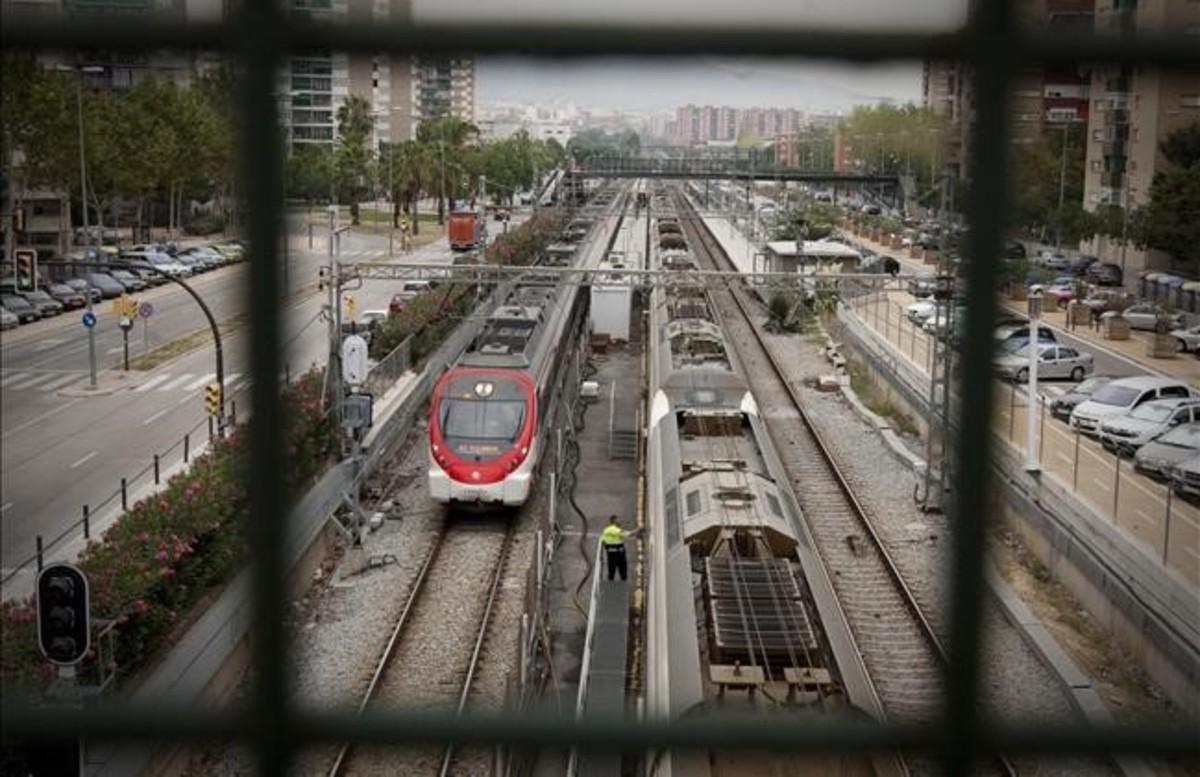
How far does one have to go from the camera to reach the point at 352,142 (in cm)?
148

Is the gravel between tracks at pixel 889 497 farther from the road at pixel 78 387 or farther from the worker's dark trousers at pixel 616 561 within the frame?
the road at pixel 78 387

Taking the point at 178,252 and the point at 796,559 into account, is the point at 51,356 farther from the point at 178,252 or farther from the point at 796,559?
the point at 796,559

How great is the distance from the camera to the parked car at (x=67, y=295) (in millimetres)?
1405

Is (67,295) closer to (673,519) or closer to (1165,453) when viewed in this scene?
(673,519)

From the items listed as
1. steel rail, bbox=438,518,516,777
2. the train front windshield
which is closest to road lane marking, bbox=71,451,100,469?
steel rail, bbox=438,518,516,777

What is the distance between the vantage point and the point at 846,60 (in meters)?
0.97

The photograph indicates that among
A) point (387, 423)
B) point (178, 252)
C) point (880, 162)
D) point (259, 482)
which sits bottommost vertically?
point (387, 423)

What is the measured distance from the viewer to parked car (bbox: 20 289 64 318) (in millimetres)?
1229

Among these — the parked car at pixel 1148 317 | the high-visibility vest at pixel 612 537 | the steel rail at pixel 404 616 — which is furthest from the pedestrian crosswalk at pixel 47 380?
the high-visibility vest at pixel 612 537

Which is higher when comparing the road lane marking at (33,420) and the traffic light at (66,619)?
the road lane marking at (33,420)

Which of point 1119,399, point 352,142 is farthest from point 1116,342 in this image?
point 352,142

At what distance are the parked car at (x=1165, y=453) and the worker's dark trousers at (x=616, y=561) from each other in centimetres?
385

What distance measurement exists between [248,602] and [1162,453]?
10.2m

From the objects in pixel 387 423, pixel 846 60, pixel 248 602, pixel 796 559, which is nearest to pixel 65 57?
pixel 248 602
